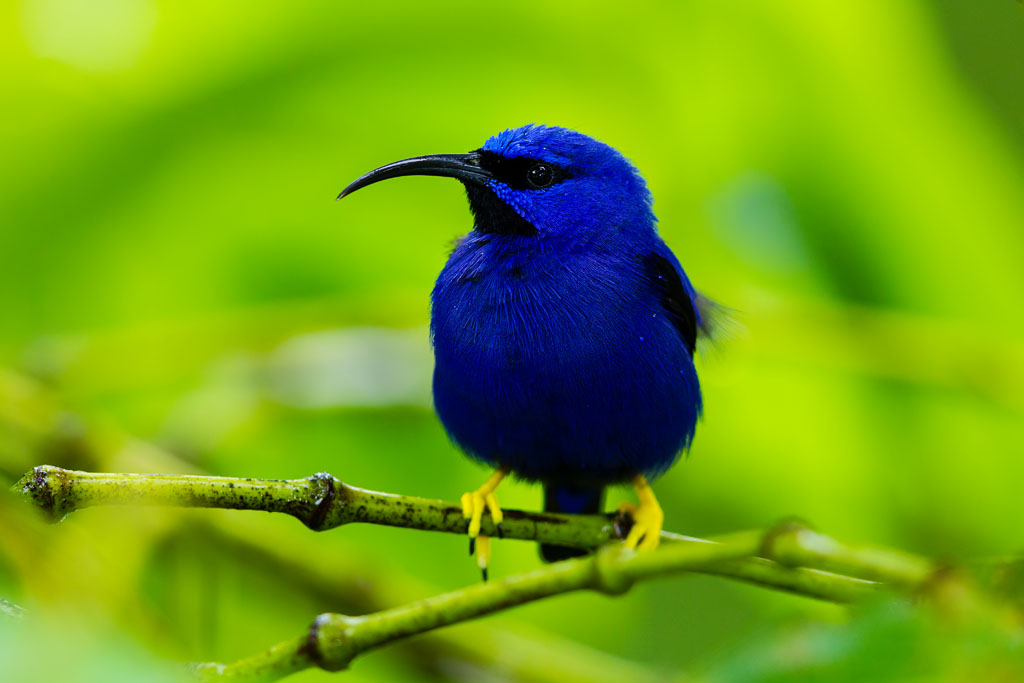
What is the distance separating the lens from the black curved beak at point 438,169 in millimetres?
3823

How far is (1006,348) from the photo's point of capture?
4297 millimetres

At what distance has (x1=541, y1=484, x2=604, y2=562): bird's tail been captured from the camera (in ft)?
15.4

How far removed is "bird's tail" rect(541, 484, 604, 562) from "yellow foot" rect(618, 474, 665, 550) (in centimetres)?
51

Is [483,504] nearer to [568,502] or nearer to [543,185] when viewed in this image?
[568,502]

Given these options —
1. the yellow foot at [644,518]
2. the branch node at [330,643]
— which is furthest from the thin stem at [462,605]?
the yellow foot at [644,518]

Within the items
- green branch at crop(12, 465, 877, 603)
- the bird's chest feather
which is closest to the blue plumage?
the bird's chest feather

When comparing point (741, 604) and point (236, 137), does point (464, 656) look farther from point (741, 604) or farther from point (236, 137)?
point (236, 137)

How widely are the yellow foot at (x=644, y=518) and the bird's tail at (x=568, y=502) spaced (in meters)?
0.51

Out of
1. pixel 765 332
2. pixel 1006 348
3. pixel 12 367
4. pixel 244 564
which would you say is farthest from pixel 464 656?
pixel 1006 348

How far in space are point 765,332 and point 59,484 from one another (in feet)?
10.5

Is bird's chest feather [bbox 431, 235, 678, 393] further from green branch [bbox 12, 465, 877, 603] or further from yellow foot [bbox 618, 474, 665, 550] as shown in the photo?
green branch [bbox 12, 465, 877, 603]

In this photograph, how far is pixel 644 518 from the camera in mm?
3979

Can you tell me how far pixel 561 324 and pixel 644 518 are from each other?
831 millimetres

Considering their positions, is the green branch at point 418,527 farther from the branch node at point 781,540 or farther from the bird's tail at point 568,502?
the bird's tail at point 568,502
